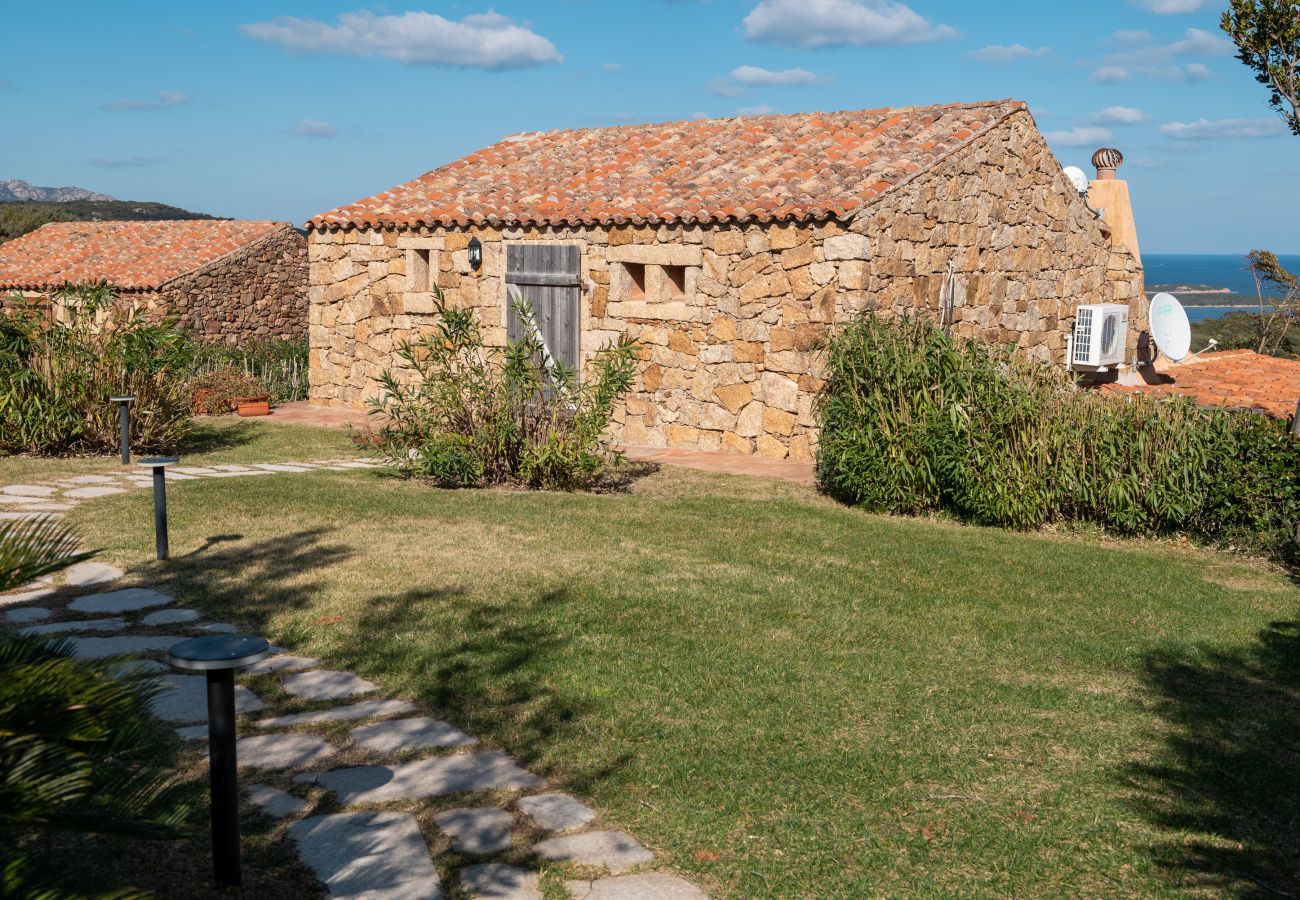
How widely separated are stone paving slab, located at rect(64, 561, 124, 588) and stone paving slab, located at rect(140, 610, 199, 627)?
0.85 m

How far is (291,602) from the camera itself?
673 centimetres

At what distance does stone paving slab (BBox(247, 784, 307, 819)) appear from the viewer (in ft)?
13.4

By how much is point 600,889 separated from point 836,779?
48.2 inches

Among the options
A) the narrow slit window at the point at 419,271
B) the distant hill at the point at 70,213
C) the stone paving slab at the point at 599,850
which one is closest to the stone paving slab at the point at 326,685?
the stone paving slab at the point at 599,850

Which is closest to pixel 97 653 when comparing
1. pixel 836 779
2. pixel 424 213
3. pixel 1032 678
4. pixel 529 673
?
pixel 529 673

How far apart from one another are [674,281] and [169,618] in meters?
8.58

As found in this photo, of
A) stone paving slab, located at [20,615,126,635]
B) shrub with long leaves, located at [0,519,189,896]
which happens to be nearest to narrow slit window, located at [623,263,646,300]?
stone paving slab, located at [20,615,126,635]

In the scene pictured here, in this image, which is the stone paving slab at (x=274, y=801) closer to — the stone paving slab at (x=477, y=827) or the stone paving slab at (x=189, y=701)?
the stone paving slab at (x=477, y=827)

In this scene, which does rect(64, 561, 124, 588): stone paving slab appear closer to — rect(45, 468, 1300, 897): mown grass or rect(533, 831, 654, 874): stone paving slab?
rect(45, 468, 1300, 897): mown grass

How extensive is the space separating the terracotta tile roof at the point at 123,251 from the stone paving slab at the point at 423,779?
18529mm

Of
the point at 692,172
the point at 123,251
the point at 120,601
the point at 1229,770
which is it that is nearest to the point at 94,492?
the point at 120,601

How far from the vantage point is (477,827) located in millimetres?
4047

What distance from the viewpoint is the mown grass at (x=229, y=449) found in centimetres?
1110

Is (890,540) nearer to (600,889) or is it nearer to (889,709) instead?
→ (889,709)
